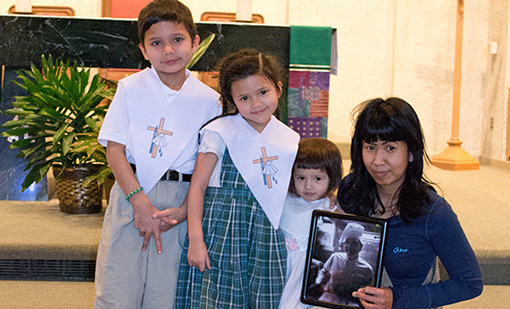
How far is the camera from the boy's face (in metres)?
1.99

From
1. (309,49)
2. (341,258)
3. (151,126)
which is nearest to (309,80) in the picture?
(309,49)

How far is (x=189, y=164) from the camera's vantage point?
6.85 feet

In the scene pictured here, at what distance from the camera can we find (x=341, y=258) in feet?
5.87

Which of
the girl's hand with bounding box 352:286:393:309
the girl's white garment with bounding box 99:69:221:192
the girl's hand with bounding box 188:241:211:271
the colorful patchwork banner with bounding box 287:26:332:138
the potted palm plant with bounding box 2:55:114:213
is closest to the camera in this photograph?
the girl's hand with bounding box 352:286:393:309

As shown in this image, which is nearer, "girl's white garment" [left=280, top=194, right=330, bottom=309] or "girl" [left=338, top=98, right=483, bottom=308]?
"girl" [left=338, top=98, right=483, bottom=308]

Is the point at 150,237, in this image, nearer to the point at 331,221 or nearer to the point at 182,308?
the point at 182,308

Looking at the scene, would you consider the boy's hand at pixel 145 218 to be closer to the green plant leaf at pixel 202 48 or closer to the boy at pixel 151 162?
the boy at pixel 151 162

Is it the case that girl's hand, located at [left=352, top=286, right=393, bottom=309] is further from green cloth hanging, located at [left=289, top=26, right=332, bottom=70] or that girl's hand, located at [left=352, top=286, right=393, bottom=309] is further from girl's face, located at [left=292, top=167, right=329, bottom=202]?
green cloth hanging, located at [left=289, top=26, right=332, bottom=70]

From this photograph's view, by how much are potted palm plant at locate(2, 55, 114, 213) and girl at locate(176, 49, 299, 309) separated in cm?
189

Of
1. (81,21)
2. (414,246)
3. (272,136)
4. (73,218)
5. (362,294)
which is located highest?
(81,21)

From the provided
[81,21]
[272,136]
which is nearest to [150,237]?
[272,136]

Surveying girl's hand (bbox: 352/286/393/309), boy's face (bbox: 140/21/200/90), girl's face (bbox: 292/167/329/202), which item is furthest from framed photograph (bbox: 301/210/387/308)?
boy's face (bbox: 140/21/200/90)

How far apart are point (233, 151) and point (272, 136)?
0.51 ft

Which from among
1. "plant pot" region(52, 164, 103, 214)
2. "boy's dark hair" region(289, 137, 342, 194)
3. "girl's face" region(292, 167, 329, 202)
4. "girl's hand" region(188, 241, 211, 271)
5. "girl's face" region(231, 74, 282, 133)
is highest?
"girl's face" region(231, 74, 282, 133)
